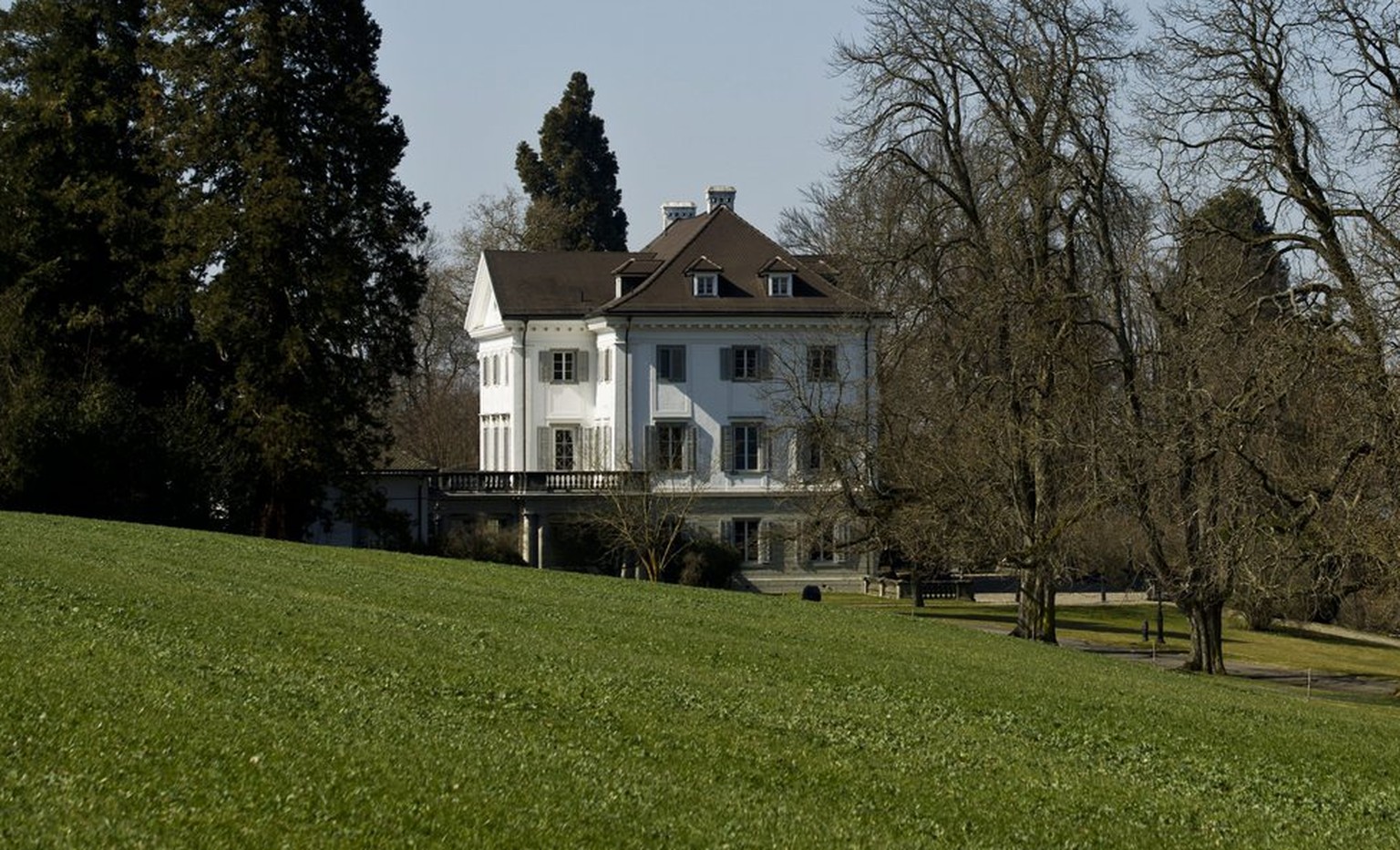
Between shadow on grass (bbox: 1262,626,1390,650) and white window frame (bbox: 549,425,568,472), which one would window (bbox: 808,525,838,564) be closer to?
white window frame (bbox: 549,425,568,472)

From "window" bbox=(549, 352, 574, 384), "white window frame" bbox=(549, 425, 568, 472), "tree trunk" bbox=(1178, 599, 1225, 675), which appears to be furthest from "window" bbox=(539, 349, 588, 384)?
"tree trunk" bbox=(1178, 599, 1225, 675)

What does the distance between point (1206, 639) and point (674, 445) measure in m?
27.0

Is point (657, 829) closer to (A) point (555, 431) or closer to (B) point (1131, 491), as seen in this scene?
Result: (B) point (1131, 491)

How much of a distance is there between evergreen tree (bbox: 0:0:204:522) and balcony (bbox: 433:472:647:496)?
1551cm

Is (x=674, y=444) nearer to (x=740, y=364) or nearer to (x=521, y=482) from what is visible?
(x=740, y=364)

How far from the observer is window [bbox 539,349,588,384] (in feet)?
218

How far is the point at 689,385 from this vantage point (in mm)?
63938

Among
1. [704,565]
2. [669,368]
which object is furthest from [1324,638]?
[669,368]

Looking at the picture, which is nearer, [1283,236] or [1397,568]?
[1397,568]

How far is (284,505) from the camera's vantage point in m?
46.8

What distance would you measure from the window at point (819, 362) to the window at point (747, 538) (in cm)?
609

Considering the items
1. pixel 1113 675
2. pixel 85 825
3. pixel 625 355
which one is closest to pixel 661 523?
pixel 625 355

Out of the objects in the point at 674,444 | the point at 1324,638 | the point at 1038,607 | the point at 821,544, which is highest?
the point at 674,444

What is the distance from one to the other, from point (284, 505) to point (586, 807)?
37.8 meters
